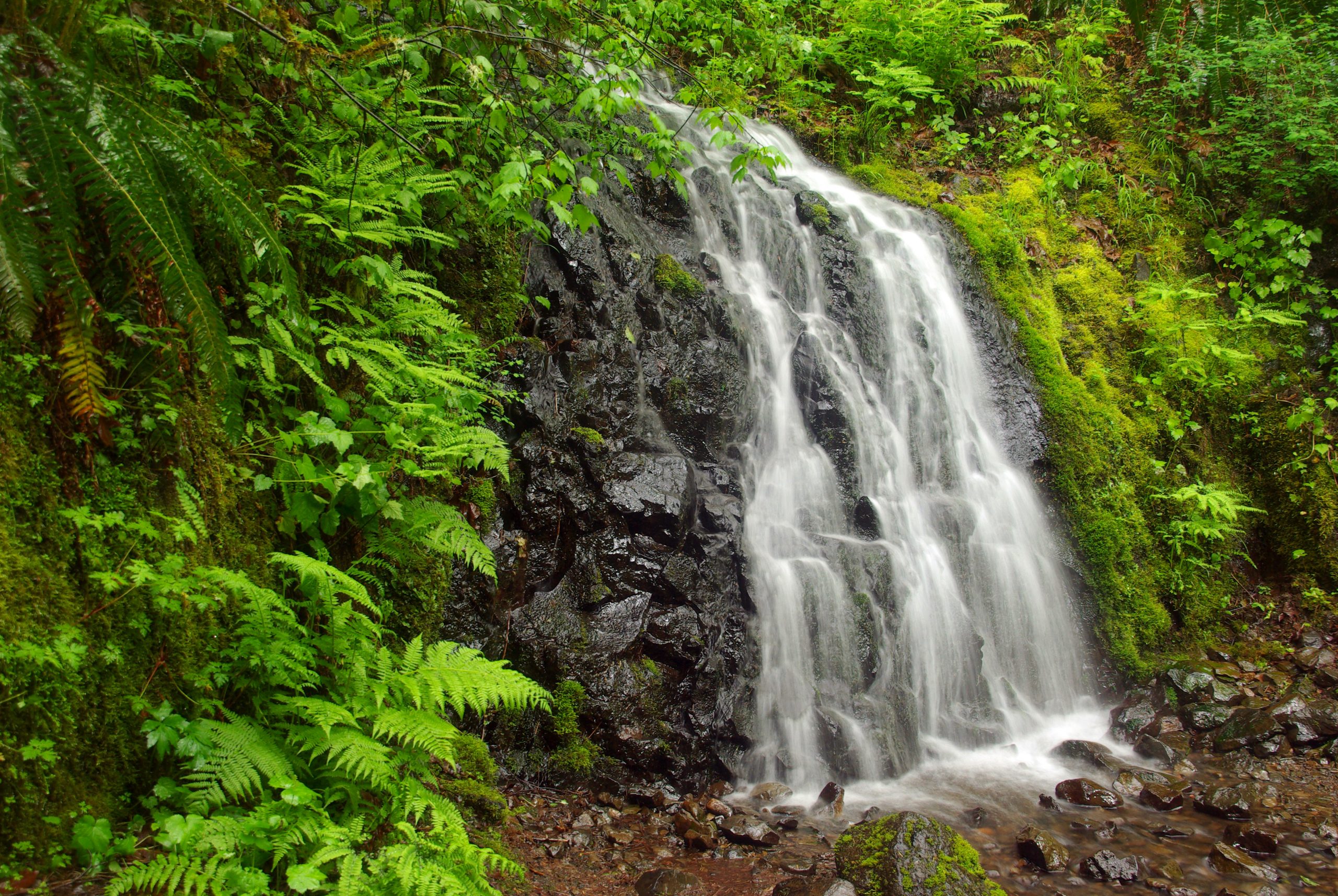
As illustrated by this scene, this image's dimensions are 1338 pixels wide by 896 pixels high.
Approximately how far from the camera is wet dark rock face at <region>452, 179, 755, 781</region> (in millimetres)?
4992

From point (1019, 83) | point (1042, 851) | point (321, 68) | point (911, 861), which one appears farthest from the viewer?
point (1019, 83)

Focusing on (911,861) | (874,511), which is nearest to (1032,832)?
(911,861)

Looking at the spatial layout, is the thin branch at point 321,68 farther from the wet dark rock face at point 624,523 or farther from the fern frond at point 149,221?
the wet dark rock face at point 624,523

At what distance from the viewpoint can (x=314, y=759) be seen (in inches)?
103

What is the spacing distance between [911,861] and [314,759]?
2990 millimetres

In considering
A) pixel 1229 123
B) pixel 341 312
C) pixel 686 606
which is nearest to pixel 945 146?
pixel 1229 123

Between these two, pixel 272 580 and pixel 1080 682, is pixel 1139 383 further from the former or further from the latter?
pixel 272 580

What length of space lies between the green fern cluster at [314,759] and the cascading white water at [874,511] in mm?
3261

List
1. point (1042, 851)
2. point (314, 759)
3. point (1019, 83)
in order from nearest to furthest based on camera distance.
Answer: point (314, 759) < point (1042, 851) < point (1019, 83)

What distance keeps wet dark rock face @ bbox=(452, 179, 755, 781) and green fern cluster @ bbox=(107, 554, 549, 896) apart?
1744mm

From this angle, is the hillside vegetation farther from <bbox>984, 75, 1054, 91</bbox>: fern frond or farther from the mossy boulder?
<bbox>984, 75, 1054, 91</bbox>: fern frond

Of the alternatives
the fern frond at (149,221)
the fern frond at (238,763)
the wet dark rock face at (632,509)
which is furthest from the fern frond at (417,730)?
the wet dark rock face at (632,509)

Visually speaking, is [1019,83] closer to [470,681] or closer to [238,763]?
[470,681]

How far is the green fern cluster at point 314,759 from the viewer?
220 centimetres
